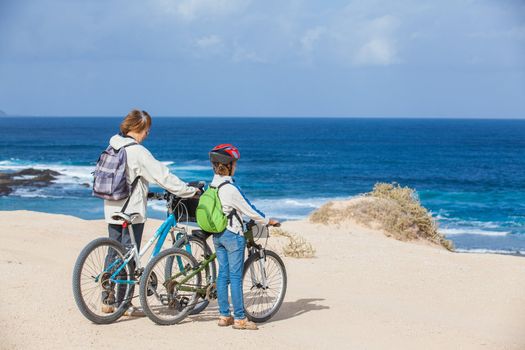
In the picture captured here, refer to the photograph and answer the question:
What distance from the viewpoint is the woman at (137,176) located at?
6.20 meters

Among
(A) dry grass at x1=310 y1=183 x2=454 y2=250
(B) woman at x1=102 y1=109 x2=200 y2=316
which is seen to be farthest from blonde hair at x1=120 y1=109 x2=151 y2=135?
(A) dry grass at x1=310 y1=183 x2=454 y2=250

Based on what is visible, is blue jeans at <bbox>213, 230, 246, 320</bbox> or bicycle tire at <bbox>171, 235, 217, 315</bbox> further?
→ bicycle tire at <bbox>171, 235, 217, 315</bbox>

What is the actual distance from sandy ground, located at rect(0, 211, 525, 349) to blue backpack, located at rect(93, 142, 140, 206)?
47.7 inches

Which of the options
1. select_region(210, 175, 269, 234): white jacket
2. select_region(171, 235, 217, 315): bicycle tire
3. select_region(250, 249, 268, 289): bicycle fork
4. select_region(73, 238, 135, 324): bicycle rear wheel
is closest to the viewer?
select_region(73, 238, 135, 324): bicycle rear wheel

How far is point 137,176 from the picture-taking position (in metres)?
6.26

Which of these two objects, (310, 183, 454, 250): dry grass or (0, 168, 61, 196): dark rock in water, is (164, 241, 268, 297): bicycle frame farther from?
(0, 168, 61, 196): dark rock in water

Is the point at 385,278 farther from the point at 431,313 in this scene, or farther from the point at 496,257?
the point at 496,257

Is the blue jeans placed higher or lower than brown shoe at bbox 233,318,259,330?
higher

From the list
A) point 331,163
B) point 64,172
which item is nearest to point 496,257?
point 64,172

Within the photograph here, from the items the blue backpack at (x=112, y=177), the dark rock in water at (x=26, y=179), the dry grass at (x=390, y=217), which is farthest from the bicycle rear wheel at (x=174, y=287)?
the dark rock in water at (x=26, y=179)

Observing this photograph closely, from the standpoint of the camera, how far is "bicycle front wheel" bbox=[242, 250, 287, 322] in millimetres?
6758

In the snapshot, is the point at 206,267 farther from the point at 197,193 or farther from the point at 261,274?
the point at 197,193

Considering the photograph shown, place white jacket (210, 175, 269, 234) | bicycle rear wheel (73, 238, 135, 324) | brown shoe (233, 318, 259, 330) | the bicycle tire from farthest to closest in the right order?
1. the bicycle tire
2. brown shoe (233, 318, 259, 330)
3. white jacket (210, 175, 269, 234)
4. bicycle rear wheel (73, 238, 135, 324)

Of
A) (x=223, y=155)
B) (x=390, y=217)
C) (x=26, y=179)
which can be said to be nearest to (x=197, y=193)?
(x=223, y=155)
